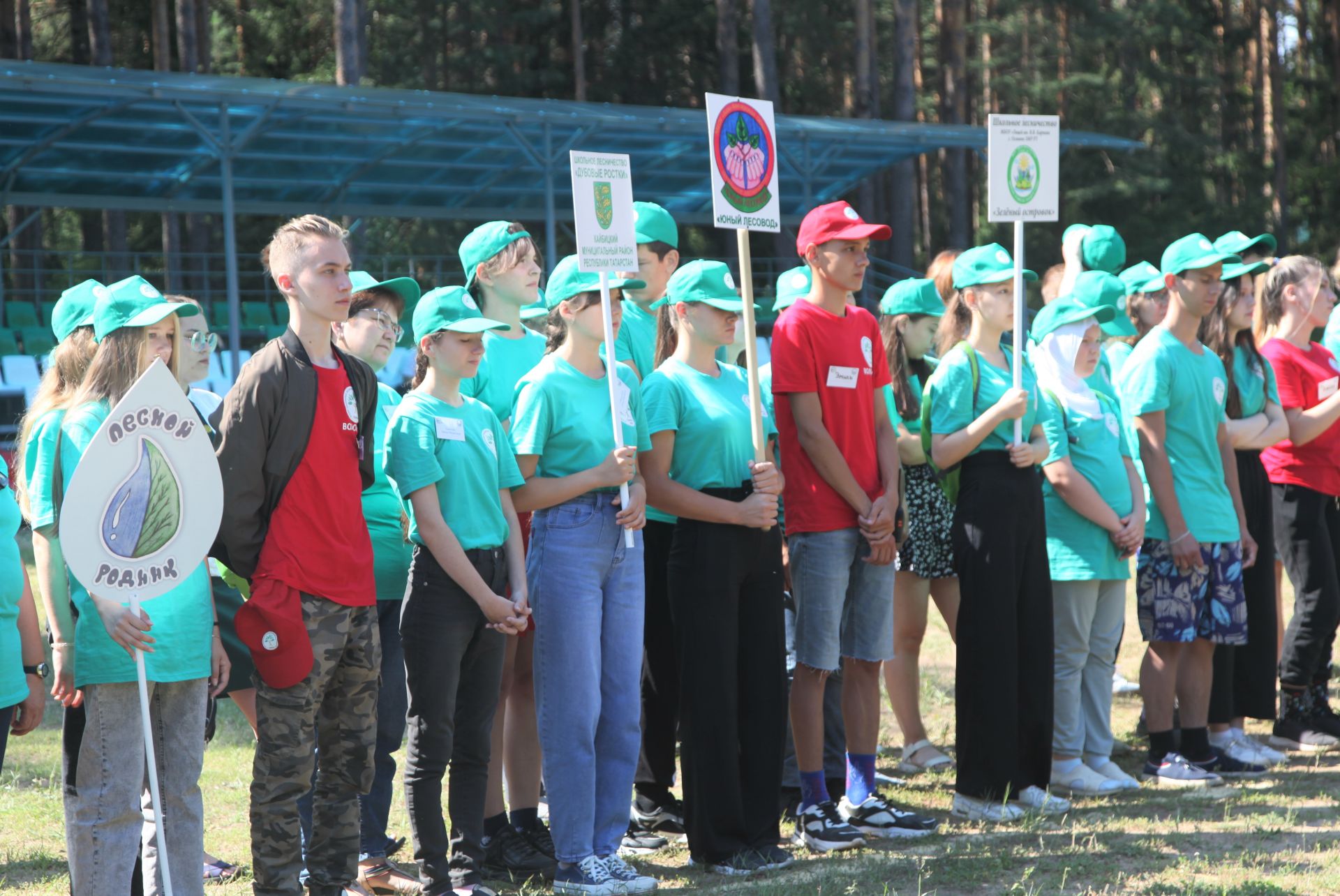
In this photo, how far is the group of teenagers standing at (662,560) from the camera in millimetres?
3895

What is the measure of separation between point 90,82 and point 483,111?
449cm

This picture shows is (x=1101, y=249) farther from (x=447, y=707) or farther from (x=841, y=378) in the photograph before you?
(x=447, y=707)

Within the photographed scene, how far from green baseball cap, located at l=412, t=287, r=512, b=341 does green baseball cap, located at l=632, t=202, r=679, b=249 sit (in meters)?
1.34

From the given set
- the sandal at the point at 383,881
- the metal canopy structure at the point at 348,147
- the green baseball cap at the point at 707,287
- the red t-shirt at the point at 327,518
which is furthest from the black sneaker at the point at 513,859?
the metal canopy structure at the point at 348,147

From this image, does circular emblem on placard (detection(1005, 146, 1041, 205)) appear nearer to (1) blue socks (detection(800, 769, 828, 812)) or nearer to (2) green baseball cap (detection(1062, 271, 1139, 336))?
(2) green baseball cap (detection(1062, 271, 1139, 336))

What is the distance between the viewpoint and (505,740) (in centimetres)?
514

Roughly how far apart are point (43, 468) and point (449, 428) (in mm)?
1184

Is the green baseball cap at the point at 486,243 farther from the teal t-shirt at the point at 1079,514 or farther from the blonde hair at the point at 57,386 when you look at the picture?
the teal t-shirt at the point at 1079,514

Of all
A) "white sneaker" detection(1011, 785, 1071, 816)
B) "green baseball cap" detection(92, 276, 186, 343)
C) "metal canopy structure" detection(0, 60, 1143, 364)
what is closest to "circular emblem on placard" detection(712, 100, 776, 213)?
"green baseball cap" detection(92, 276, 186, 343)

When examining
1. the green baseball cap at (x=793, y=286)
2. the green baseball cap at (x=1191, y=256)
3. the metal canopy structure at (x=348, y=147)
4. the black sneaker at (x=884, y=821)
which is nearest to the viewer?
the black sneaker at (x=884, y=821)

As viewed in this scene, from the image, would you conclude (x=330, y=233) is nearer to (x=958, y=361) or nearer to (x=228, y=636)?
(x=228, y=636)

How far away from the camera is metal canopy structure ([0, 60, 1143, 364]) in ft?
50.0

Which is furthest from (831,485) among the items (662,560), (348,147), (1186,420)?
(348,147)

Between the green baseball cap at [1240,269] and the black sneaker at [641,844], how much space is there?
3.59 metres
